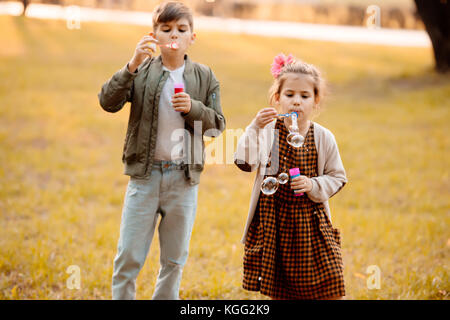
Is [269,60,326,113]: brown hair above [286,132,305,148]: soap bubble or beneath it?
above

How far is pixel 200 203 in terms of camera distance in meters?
5.01

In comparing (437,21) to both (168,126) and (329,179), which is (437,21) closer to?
(329,179)

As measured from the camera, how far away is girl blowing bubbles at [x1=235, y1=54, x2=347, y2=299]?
2.32 m

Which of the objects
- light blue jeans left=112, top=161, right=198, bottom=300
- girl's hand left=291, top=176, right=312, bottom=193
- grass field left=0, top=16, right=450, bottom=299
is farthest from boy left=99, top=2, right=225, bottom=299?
grass field left=0, top=16, right=450, bottom=299

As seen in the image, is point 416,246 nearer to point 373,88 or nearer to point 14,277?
point 14,277

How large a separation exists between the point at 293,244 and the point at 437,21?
30.1 ft

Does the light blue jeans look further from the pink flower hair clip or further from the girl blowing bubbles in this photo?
the pink flower hair clip

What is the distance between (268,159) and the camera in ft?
7.99

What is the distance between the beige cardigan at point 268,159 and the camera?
2326 millimetres

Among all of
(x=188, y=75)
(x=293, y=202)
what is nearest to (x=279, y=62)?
(x=188, y=75)
